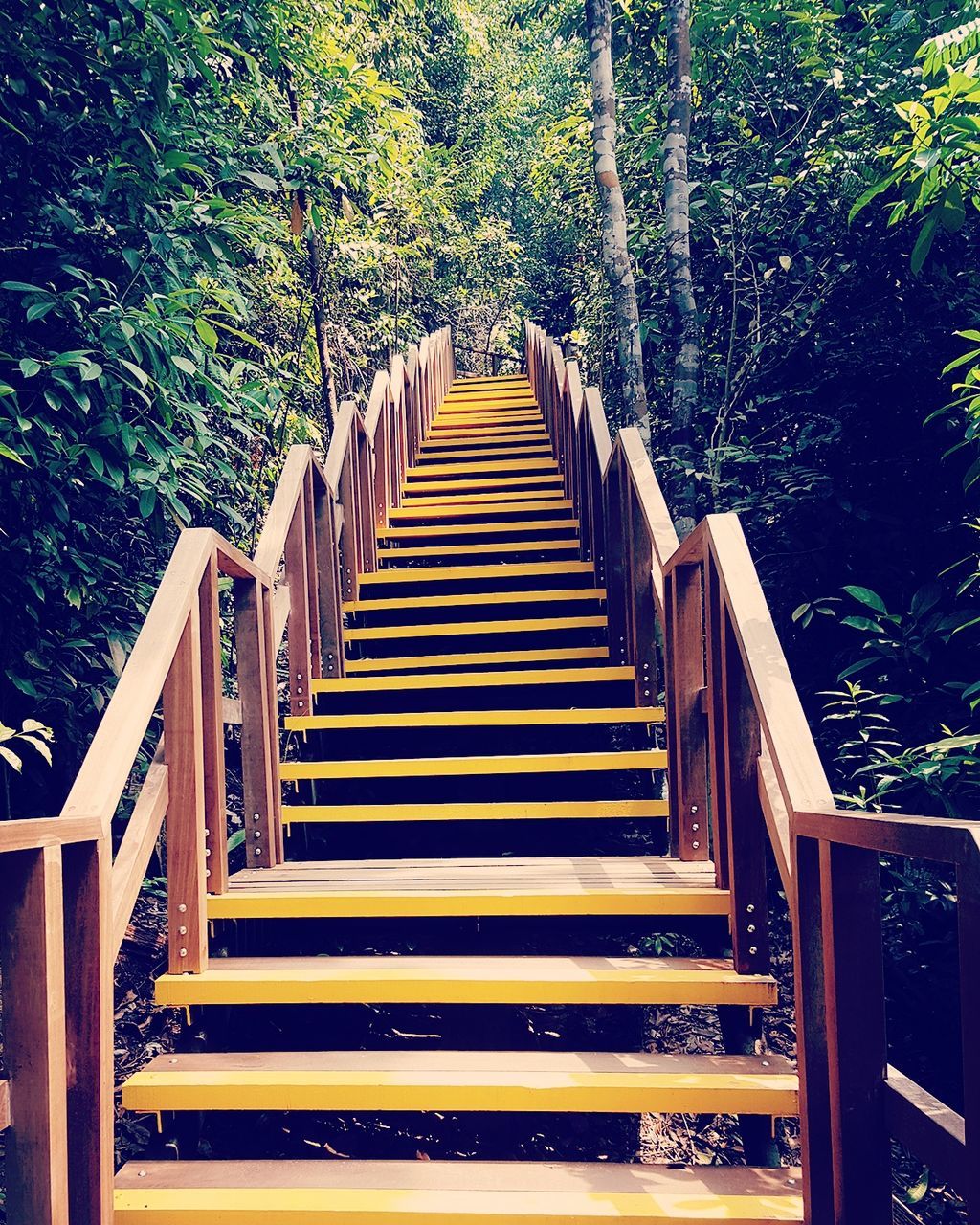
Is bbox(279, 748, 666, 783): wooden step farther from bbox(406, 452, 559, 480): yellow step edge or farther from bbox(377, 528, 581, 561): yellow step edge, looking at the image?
bbox(406, 452, 559, 480): yellow step edge

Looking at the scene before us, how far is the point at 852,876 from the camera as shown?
142 cm

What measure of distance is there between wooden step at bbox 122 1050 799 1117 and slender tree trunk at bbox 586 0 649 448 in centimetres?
363

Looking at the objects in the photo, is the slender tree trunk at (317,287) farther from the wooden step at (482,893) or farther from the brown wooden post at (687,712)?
the wooden step at (482,893)

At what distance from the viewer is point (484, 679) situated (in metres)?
3.50

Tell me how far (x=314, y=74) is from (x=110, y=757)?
438cm

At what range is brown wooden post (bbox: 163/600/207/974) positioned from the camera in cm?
212

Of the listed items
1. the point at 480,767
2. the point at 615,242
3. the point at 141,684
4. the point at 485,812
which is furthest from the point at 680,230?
the point at 141,684

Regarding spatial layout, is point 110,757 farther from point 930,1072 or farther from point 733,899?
point 930,1072

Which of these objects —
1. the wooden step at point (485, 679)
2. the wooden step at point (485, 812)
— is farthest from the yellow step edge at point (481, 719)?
the wooden step at point (485, 812)

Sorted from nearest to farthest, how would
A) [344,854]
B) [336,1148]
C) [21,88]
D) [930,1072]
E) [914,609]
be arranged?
[336,1148] < [21,88] < [344,854] < [930,1072] < [914,609]

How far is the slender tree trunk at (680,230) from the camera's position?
183 inches

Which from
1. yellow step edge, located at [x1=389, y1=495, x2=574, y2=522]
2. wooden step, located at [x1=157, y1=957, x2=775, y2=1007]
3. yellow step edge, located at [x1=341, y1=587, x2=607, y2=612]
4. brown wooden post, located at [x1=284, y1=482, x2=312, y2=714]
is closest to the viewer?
wooden step, located at [x1=157, y1=957, x2=775, y2=1007]

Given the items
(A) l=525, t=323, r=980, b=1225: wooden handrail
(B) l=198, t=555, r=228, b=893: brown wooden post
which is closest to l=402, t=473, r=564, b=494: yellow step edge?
(A) l=525, t=323, r=980, b=1225: wooden handrail

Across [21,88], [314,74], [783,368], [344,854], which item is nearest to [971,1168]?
[344,854]
